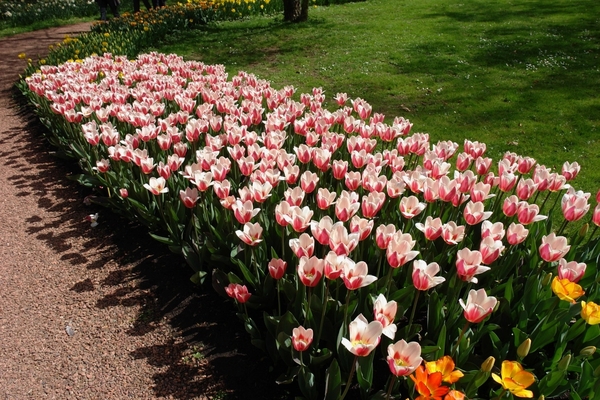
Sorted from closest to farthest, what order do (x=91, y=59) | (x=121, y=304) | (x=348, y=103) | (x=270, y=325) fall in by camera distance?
(x=270, y=325) → (x=121, y=304) → (x=91, y=59) → (x=348, y=103)

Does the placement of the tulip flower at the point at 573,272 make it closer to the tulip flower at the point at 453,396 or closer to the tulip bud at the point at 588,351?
the tulip bud at the point at 588,351

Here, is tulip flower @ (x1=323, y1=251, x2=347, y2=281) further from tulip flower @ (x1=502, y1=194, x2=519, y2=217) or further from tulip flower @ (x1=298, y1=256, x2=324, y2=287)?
tulip flower @ (x1=502, y1=194, x2=519, y2=217)

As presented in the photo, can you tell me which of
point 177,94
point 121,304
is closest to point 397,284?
point 121,304

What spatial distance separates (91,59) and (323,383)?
6.31 m

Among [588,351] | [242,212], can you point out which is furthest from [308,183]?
[588,351]

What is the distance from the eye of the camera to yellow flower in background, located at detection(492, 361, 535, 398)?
65.1 inches

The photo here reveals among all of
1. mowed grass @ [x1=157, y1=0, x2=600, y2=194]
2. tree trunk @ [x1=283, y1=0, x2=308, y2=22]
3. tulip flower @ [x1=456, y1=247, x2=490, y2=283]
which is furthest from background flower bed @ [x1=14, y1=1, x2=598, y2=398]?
tree trunk @ [x1=283, y1=0, x2=308, y2=22]

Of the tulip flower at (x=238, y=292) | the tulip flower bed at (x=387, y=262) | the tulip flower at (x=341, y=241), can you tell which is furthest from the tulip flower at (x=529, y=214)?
the tulip flower at (x=238, y=292)

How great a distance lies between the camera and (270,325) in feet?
7.95

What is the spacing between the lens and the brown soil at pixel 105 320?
2.53 m

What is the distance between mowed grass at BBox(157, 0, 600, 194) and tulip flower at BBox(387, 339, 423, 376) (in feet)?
12.5

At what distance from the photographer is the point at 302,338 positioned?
6.58 feet

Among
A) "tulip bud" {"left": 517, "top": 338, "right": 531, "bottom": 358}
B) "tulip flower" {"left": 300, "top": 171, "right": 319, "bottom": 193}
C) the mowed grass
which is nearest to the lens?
"tulip bud" {"left": 517, "top": 338, "right": 531, "bottom": 358}

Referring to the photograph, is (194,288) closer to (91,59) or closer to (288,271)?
(288,271)
